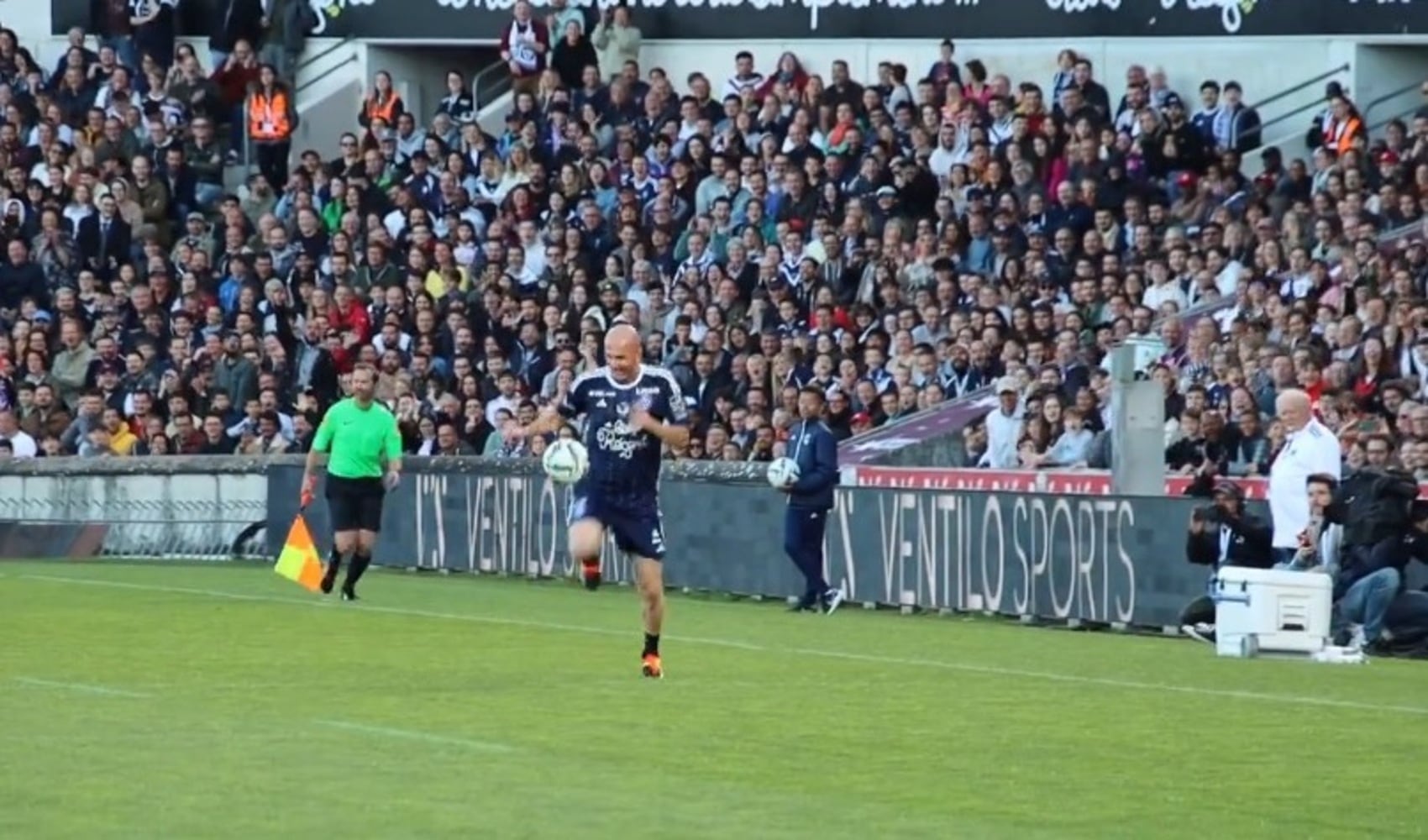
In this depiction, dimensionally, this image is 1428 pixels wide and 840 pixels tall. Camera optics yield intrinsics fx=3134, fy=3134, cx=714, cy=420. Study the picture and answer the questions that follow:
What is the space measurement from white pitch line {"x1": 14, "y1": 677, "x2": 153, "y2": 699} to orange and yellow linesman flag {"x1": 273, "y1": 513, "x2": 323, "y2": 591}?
8.01 metres

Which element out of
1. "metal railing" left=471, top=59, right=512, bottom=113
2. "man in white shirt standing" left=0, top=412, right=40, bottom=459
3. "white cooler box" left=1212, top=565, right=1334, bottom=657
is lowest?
"white cooler box" left=1212, top=565, right=1334, bottom=657

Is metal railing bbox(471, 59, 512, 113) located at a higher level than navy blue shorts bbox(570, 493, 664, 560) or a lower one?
higher

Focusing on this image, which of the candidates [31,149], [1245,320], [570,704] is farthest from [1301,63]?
[570,704]

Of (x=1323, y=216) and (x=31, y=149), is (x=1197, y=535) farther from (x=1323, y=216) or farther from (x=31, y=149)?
(x=31, y=149)

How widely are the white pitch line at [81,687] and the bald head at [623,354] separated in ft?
10.4

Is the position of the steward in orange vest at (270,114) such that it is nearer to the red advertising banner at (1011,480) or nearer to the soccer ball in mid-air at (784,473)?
the red advertising banner at (1011,480)

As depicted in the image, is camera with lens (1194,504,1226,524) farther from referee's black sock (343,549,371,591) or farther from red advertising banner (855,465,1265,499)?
referee's black sock (343,549,371,591)

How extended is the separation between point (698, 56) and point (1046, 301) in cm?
1052

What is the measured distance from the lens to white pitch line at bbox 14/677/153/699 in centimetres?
1627

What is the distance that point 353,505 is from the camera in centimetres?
2536

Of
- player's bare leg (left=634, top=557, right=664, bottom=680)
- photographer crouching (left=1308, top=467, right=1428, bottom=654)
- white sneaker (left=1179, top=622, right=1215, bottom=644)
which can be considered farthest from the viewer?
white sneaker (left=1179, top=622, right=1215, bottom=644)

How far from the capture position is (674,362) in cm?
3166

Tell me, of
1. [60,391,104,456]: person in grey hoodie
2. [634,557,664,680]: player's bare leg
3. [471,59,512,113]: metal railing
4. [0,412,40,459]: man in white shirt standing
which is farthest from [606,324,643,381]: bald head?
[471,59,512,113]: metal railing

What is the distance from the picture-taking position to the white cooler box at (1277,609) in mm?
20141
